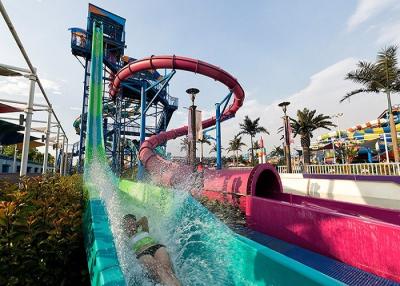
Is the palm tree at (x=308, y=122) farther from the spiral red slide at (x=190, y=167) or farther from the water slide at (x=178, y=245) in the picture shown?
the water slide at (x=178, y=245)

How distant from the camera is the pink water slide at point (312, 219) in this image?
155 inches

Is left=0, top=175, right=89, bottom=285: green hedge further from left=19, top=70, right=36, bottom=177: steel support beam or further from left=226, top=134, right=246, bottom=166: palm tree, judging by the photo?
left=226, top=134, right=246, bottom=166: palm tree

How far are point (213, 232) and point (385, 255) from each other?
271cm

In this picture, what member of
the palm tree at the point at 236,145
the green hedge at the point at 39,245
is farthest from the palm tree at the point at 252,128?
the green hedge at the point at 39,245

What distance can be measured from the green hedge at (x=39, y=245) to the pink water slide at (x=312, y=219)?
417cm

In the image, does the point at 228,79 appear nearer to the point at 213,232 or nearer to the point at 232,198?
the point at 232,198

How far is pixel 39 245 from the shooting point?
2418 millimetres

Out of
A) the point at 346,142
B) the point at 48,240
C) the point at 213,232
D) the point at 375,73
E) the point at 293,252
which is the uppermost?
the point at 375,73

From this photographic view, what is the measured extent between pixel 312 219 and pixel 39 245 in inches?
184

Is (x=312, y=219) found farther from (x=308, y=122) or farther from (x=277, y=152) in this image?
(x=277, y=152)

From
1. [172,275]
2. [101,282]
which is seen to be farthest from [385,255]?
[101,282]

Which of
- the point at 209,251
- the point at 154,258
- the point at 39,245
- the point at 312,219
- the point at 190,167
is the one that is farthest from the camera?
the point at 190,167

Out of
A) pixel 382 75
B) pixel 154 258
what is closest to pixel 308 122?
pixel 382 75

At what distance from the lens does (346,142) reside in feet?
104
